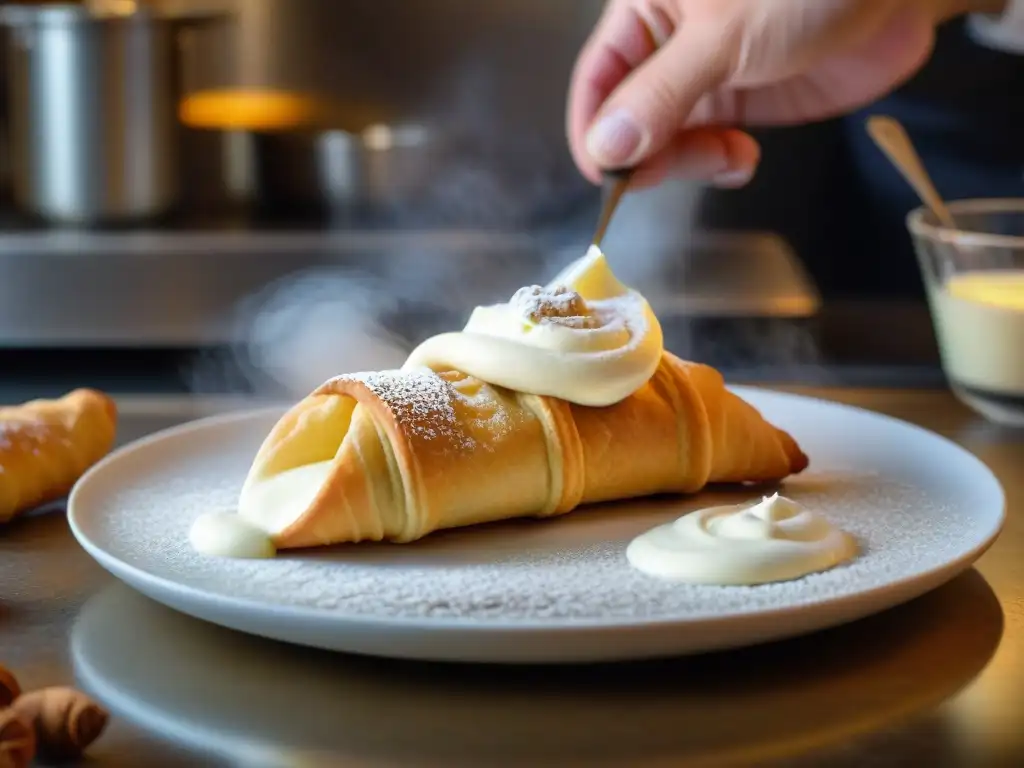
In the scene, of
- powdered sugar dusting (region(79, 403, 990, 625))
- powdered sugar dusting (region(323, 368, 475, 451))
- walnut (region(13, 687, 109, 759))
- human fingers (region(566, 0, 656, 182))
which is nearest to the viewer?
walnut (region(13, 687, 109, 759))

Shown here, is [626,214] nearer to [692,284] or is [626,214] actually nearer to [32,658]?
[692,284]

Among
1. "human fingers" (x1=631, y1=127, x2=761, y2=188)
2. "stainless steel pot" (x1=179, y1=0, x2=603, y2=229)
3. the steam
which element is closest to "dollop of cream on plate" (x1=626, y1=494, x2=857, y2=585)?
"human fingers" (x1=631, y1=127, x2=761, y2=188)

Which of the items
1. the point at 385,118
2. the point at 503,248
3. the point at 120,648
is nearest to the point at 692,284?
the point at 503,248

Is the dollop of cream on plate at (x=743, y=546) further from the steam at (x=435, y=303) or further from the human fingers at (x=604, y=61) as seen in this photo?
the steam at (x=435, y=303)

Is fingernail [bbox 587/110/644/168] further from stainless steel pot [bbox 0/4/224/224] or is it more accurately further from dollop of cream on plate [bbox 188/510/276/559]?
stainless steel pot [bbox 0/4/224/224]

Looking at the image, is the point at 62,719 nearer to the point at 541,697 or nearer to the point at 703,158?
the point at 541,697

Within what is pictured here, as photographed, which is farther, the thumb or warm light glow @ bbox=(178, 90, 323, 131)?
warm light glow @ bbox=(178, 90, 323, 131)
